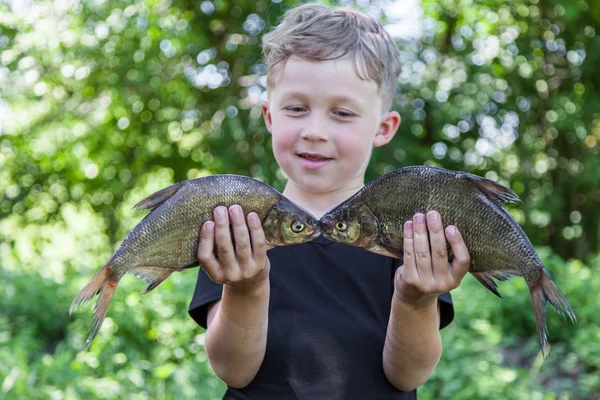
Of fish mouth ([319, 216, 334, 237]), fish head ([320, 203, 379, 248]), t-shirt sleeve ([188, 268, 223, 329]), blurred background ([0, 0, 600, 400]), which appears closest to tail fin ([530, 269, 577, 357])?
fish head ([320, 203, 379, 248])

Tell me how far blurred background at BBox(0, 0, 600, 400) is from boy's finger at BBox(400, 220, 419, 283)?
164 inches

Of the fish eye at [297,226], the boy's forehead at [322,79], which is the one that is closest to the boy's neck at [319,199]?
the boy's forehead at [322,79]

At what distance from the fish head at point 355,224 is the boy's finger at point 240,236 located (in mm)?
246

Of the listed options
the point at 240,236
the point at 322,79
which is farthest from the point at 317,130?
the point at 240,236

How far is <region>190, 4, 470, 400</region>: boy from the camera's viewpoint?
246 cm

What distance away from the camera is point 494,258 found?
2.25m

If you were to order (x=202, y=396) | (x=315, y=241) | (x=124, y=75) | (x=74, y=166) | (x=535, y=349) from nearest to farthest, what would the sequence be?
(x=315, y=241), (x=202, y=396), (x=535, y=349), (x=124, y=75), (x=74, y=166)

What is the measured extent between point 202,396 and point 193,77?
5586 millimetres

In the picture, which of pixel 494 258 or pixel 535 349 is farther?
pixel 535 349

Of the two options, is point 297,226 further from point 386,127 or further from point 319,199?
point 386,127

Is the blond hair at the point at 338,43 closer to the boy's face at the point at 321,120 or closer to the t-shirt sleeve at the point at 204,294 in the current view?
the boy's face at the point at 321,120

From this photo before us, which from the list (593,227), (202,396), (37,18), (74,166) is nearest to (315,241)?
(202,396)

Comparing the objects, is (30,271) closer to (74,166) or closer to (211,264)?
(74,166)

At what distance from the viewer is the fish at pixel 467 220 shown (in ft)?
7.25
